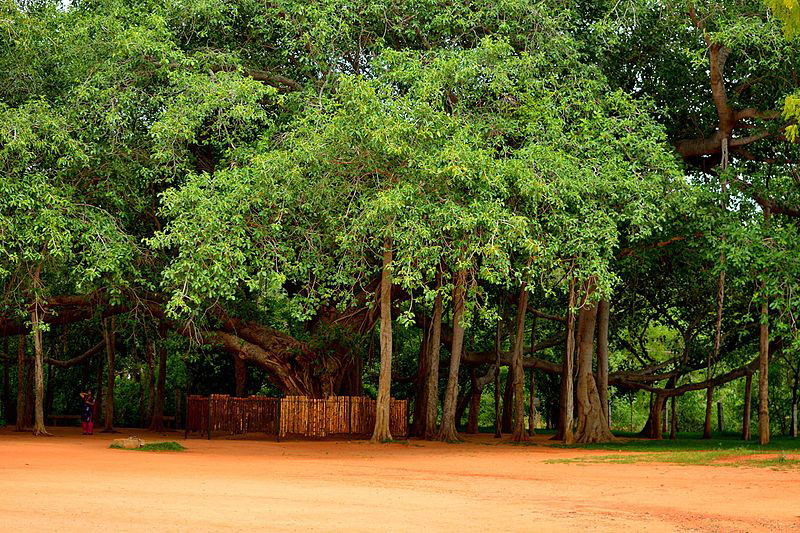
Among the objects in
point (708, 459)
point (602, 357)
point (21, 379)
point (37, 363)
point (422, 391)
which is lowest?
point (708, 459)

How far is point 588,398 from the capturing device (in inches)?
1000

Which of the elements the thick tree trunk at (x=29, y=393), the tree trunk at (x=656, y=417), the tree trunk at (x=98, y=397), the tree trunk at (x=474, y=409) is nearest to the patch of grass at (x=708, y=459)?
the tree trunk at (x=656, y=417)

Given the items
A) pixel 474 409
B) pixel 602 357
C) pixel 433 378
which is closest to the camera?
pixel 433 378

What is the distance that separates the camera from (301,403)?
24.7 meters

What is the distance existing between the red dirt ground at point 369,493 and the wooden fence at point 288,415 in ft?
17.3

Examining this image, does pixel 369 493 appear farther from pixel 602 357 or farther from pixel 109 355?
pixel 109 355

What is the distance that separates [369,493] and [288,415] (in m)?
13.1

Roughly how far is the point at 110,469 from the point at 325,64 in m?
11.8

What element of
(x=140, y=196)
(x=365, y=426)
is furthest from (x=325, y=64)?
(x=365, y=426)

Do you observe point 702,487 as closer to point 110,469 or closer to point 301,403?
point 110,469

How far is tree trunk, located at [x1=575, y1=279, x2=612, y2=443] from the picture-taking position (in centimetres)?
2512

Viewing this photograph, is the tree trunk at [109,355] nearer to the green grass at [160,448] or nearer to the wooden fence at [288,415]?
the wooden fence at [288,415]

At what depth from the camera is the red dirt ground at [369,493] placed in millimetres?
9062

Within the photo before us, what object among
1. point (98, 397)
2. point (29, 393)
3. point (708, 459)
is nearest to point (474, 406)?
point (98, 397)
